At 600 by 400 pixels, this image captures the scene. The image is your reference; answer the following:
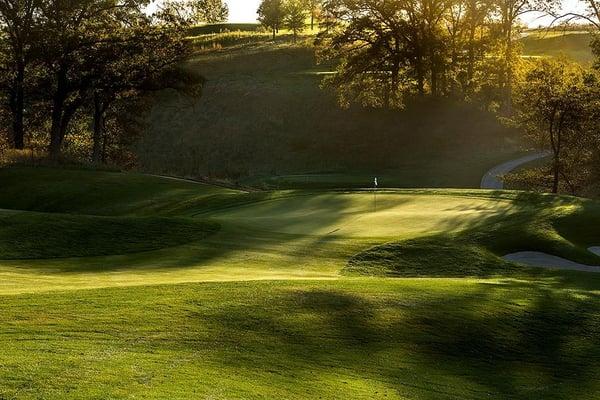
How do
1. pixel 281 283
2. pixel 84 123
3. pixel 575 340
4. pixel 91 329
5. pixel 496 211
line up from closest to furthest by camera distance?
pixel 91 329, pixel 575 340, pixel 281 283, pixel 496 211, pixel 84 123

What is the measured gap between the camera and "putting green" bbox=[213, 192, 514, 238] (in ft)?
75.2

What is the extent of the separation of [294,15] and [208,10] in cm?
6110

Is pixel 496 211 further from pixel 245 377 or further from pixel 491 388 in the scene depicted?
pixel 245 377

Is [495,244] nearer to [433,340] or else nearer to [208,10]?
[433,340]

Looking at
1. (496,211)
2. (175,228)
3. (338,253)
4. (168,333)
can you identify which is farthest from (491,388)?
(496,211)

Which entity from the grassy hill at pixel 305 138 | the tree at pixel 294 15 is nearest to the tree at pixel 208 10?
the tree at pixel 294 15

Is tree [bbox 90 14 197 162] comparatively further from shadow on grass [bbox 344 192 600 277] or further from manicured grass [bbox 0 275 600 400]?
manicured grass [bbox 0 275 600 400]

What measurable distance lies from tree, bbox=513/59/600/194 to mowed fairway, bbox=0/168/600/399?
17.5m

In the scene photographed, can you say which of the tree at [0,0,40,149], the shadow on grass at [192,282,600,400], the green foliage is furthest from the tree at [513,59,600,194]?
the tree at [0,0,40,149]

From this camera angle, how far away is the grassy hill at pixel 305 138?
198ft

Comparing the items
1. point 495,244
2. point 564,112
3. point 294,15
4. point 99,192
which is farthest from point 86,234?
point 294,15

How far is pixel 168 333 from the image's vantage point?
1050 centimetres

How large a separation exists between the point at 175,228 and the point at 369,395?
13.4m

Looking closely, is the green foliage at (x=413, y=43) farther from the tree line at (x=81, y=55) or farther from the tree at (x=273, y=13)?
the tree at (x=273, y=13)
